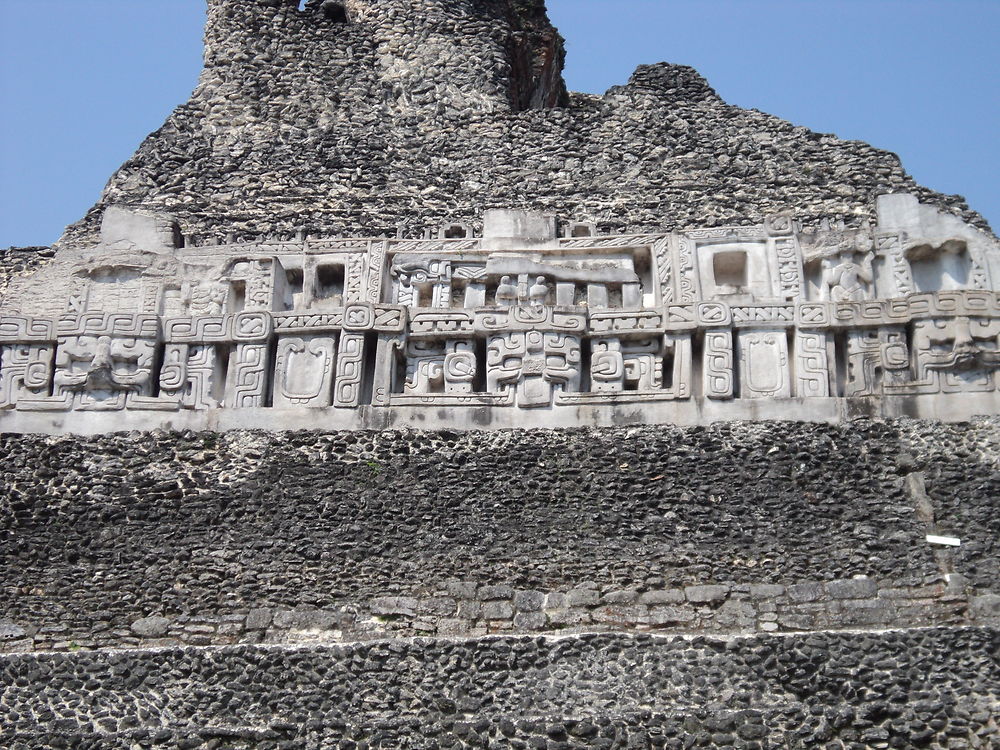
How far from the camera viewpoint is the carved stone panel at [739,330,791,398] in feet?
44.2

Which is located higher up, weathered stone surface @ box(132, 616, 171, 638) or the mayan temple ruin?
the mayan temple ruin

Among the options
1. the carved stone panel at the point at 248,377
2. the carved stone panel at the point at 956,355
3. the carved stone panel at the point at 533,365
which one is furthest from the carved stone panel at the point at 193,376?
the carved stone panel at the point at 956,355

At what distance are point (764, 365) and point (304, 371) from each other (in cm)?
426

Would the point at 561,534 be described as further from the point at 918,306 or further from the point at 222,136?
the point at 222,136

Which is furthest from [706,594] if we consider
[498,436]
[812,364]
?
[812,364]

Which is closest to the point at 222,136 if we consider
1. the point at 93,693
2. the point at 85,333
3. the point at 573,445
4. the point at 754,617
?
the point at 85,333

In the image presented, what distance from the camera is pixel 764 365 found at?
13.6 m

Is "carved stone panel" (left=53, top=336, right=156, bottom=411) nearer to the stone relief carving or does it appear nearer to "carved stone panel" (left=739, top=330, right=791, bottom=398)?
the stone relief carving

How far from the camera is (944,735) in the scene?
10359 millimetres

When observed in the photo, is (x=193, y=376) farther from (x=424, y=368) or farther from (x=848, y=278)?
(x=848, y=278)

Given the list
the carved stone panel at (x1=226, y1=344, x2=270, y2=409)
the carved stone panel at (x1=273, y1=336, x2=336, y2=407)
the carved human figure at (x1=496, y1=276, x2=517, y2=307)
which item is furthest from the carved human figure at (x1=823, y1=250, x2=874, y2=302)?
the carved stone panel at (x1=226, y1=344, x2=270, y2=409)

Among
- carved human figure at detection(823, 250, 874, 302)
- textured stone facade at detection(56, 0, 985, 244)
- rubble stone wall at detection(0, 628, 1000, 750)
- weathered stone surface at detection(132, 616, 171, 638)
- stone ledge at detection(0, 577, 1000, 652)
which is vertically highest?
textured stone facade at detection(56, 0, 985, 244)

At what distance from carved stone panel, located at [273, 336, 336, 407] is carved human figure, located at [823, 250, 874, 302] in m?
4.78

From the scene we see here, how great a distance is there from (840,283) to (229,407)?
19.3 ft
